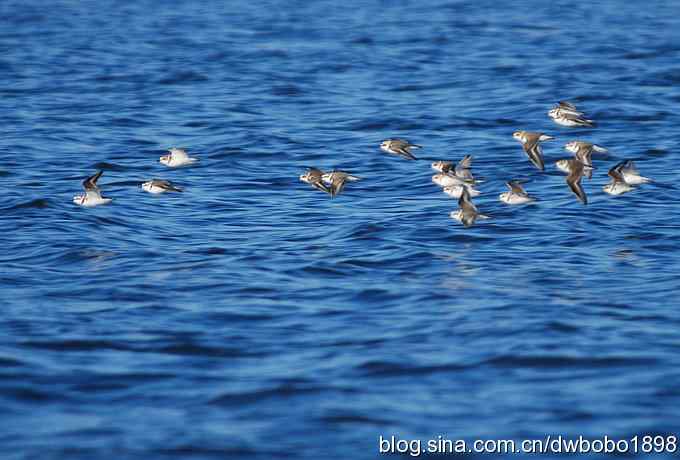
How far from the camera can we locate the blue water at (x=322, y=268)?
1212 centimetres

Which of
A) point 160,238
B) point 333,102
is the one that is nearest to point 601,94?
point 333,102

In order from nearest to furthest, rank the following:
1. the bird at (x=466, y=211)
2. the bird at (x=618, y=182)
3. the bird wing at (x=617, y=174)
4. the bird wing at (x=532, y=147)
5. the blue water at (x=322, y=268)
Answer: the blue water at (x=322, y=268)
the bird at (x=466, y=211)
the bird wing at (x=617, y=174)
the bird at (x=618, y=182)
the bird wing at (x=532, y=147)

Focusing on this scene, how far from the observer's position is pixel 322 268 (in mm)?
17406

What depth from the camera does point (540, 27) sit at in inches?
1880

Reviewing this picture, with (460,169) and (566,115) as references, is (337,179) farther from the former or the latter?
(566,115)

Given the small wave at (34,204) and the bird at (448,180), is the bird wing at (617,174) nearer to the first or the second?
the bird at (448,180)

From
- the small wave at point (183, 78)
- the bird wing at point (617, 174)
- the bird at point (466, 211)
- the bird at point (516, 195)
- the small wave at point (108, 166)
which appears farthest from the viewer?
the small wave at point (183, 78)

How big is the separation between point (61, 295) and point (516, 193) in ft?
22.8

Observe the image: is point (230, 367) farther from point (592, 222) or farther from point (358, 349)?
point (592, 222)

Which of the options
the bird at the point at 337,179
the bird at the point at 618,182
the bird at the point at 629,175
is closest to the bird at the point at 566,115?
the bird at the point at 629,175

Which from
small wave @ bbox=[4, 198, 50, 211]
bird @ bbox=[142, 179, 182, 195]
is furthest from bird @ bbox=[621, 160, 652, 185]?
small wave @ bbox=[4, 198, 50, 211]

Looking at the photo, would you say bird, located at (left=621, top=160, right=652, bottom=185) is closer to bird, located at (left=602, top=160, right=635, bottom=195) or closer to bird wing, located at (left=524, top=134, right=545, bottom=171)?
bird, located at (left=602, top=160, right=635, bottom=195)

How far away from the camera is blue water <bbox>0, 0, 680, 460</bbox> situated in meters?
12.1

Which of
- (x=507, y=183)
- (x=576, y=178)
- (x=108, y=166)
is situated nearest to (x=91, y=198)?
(x=108, y=166)
